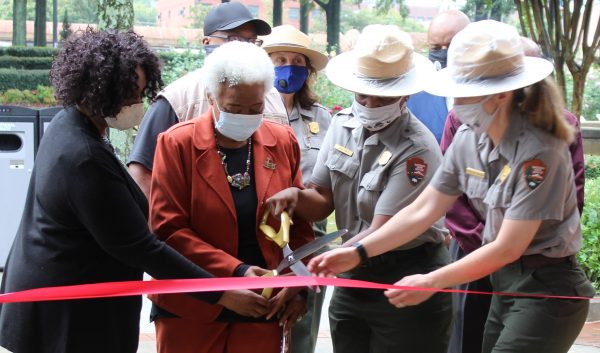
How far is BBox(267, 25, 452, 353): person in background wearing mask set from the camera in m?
3.77

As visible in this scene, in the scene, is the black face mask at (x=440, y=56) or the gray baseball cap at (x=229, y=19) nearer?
the gray baseball cap at (x=229, y=19)

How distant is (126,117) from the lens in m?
3.38

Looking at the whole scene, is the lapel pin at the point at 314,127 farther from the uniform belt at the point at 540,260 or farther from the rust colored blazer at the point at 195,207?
the uniform belt at the point at 540,260

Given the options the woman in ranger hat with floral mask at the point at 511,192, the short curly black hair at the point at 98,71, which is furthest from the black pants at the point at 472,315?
the short curly black hair at the point at 98,71

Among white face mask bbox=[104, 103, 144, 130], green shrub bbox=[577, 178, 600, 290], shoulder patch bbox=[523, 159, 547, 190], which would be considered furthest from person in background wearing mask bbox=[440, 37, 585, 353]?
green shrub bbox=[577, 178, 600, 290]

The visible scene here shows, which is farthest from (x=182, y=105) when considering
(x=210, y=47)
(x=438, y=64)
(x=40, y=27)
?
(x=40, y=27)

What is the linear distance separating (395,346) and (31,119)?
5.41 meters

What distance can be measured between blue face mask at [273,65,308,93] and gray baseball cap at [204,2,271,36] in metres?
0.25

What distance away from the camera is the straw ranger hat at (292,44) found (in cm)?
505

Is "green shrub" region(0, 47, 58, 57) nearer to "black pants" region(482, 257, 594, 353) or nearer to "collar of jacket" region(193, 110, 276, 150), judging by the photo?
"collar of jacket" region(193, 110, 276, 150)

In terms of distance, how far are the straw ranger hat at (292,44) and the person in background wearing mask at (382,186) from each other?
1102 mm

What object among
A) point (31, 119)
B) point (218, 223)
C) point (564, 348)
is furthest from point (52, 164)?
point (31, 119)

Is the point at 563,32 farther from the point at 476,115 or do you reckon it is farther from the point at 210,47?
the point at 476,115

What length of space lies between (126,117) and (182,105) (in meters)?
0.94
